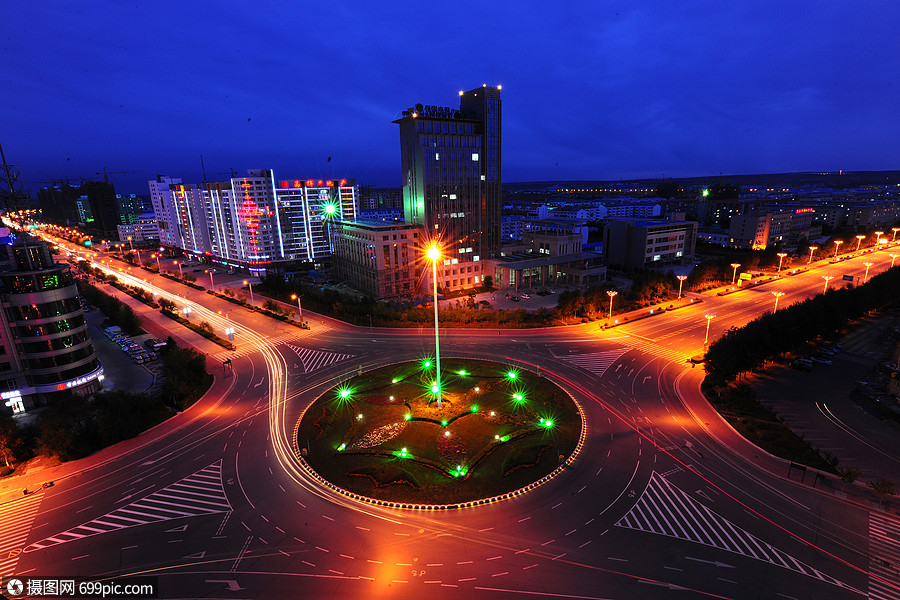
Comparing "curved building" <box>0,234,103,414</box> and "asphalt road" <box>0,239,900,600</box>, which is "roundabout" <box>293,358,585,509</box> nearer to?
"asphalt road" <box>0,239,900,600</box>

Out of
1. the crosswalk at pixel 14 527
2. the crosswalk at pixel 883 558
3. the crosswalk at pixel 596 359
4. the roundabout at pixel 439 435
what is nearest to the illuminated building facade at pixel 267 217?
the roundabout at pixel 439 435

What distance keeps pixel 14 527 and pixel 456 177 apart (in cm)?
8119

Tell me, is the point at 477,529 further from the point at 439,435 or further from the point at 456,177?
the point at 456,177

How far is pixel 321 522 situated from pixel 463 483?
1043cm

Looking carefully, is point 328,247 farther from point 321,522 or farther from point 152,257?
point 321,522

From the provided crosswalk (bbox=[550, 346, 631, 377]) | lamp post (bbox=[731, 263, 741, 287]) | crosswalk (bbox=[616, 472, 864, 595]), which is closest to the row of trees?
crosswalk (bbox=[550, 346, 631, 377])

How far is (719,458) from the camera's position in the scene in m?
32.5

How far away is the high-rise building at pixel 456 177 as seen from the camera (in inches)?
3305

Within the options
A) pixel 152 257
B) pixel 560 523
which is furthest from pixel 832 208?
pixel 152 257

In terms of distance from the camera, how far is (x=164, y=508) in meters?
28.5

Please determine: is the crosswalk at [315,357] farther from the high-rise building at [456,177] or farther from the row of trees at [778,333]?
the row of trees at [778,333]

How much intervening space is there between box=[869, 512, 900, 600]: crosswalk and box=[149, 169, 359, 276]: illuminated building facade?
105 meters

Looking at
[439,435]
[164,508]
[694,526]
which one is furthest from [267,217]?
[694,526]

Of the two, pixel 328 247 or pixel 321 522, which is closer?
pixel 321 522
